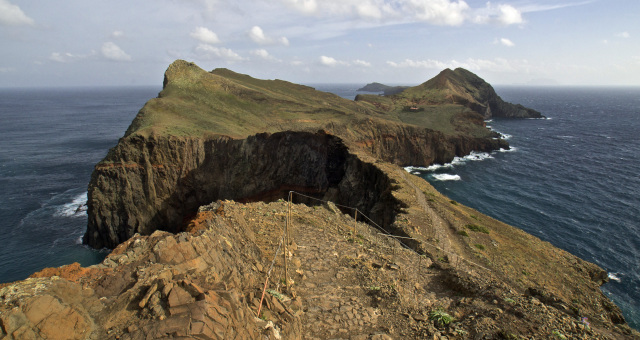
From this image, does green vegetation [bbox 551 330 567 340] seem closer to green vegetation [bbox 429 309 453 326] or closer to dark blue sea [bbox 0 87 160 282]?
green vegetation [bbox 429 309 453 326]

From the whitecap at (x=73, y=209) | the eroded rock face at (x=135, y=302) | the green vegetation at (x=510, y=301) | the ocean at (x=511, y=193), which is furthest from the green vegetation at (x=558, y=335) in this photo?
the whitecap at (x=73, y=209)

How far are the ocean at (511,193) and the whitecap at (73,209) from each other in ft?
0.47

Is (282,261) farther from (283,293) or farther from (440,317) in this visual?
(440,317)

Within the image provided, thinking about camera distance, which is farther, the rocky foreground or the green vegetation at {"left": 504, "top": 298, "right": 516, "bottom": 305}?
the green vegetation at {"left": 504, "top": 298, "right": 516, "bottom": 305}

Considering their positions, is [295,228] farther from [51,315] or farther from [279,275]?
[51,315]

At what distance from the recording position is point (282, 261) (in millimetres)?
14602

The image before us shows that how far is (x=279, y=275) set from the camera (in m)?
13.1

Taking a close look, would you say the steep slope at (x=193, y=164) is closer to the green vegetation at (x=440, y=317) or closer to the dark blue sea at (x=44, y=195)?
the dark blue sea at (x=44, y=195)

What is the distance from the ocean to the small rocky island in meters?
8.37

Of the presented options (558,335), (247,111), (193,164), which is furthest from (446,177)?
(558,335)

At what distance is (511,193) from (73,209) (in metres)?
76.2

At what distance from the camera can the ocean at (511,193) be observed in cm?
3916

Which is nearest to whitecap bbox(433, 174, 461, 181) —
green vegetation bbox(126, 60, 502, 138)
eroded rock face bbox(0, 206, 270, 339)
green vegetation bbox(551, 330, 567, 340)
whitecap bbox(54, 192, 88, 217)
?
green vegetation bbox(126, 60, 502, 138)

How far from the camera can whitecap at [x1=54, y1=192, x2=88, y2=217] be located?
166 feet
